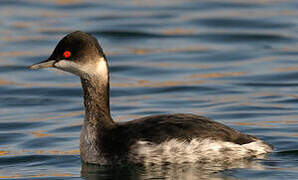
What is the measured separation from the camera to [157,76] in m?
17.3

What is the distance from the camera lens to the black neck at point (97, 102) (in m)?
11.2

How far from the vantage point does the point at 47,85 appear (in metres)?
16.8

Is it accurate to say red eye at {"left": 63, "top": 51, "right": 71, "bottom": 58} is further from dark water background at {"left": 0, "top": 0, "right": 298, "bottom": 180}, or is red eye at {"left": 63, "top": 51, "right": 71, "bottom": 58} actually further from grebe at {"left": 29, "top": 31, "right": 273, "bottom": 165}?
dark water background at {"left": 0, "top": 0, "right": 298, "bottom": 180}

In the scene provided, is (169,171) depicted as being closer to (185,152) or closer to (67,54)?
(185,152)

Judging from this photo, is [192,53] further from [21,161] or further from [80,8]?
[21,161]

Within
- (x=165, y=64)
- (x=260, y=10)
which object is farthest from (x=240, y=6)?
(x=165, y=64)

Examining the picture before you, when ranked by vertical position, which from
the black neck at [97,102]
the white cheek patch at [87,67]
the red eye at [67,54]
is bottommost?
the black neck at [97,102]

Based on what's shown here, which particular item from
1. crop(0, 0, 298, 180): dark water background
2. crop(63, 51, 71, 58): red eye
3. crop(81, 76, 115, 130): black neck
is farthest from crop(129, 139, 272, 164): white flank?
crop(63, 51, 71, 58): red eye

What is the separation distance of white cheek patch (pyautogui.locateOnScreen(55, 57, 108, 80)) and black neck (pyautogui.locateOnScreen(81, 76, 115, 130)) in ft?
0.26

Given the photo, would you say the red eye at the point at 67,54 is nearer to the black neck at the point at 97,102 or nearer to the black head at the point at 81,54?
the black head at the point at 81,54

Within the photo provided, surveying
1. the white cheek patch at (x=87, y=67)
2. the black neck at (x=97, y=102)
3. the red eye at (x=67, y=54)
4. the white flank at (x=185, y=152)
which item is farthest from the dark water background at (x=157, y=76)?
the red eye at (x=67, y=54)

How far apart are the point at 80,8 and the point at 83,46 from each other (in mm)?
12936

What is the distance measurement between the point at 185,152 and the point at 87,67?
158 centimetres

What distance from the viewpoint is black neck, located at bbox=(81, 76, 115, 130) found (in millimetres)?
11227
